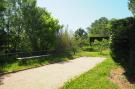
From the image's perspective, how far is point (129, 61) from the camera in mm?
13734

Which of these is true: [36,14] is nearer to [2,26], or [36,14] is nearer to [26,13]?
[26,13]

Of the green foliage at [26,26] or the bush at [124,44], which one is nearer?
the bush at [124,44]

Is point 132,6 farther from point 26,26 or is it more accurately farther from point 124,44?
point 26,26

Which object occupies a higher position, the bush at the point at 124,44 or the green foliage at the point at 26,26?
the green foliage at the point at 26,26

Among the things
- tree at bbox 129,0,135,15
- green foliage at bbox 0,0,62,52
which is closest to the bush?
tree at bbox 129,0,135,15

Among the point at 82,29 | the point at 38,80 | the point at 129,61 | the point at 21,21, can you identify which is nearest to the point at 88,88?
the point at 38,80

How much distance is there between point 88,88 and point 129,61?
453 centimetres

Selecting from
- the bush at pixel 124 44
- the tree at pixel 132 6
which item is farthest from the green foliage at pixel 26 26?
the bush at pixel 124 44

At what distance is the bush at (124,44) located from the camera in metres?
13.4

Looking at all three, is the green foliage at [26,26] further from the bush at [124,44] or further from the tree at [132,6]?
the bush at [124,44]

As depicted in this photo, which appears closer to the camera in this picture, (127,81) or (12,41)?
(127,81)

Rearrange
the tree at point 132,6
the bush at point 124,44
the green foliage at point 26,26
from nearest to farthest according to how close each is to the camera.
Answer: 1. the bush at point 124,44
2. the tree at point 132,6
3. the green foliage at point 26,26

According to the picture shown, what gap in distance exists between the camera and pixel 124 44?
45.0 ft

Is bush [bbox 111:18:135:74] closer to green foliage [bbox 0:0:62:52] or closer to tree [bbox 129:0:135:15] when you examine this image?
tree [bbox 129:0:135:15]
